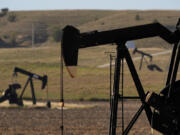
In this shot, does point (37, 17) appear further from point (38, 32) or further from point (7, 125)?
point (7, 125)

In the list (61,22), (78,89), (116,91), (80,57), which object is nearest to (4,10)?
(61,22)

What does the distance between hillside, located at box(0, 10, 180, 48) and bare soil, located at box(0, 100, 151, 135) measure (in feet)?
206

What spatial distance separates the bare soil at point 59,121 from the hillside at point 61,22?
62.7 meters

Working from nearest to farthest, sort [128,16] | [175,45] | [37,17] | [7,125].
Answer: [175,45], [7,125], [128,16], [37,17]

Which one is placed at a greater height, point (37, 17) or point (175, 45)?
point (175, 45)

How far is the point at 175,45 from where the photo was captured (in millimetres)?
12633

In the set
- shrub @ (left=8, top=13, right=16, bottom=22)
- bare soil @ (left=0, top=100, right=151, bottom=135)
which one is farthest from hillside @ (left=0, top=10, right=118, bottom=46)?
bare soil @ (left=0, top=100, right=151, bottom=135)

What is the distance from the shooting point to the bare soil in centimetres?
2173

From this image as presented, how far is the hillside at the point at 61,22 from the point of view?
11400 cm

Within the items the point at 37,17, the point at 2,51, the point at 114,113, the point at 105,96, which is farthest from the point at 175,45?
the point at 37,17

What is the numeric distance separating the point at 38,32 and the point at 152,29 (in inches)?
4771

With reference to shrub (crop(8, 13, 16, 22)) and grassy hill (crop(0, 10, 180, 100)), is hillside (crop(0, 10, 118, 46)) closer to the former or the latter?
grassy hill (crop(0, 10, 180, 100))

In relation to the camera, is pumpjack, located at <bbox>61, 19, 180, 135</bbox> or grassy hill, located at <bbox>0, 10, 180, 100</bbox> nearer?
pumpjack, located at <bbox>61, 19, 180, 135</bbox>

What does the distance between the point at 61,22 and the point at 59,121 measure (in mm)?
120896
